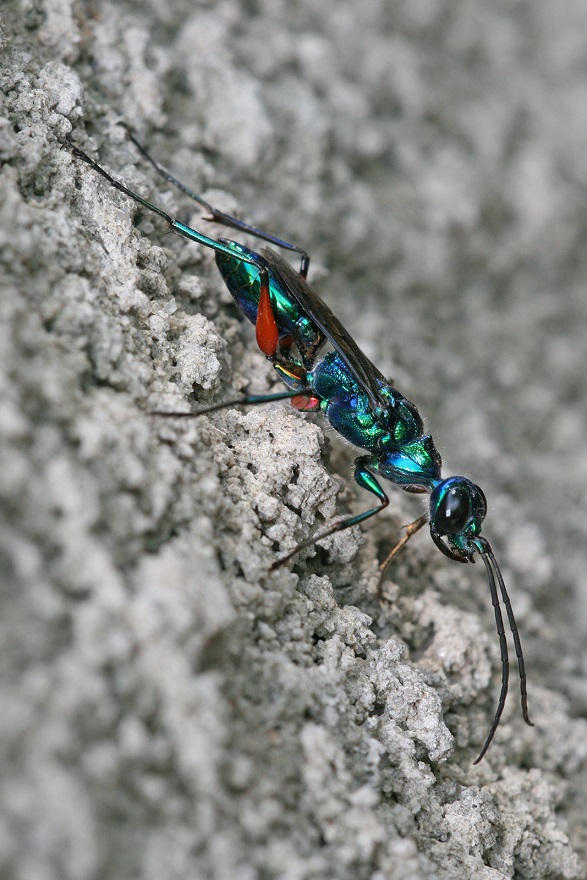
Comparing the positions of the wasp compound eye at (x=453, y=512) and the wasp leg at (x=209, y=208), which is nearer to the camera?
the wasp compound eye at (x=453, y=512)

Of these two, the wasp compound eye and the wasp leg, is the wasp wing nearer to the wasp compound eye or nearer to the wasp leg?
the wasp leg

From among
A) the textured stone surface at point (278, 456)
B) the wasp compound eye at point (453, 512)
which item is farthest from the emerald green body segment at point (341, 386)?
the textured stone surface at point (278, 456)

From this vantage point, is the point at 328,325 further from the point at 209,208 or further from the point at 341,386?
the point at 209,208

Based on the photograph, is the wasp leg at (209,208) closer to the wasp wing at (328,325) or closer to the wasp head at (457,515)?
the wasp wing at (328,325)

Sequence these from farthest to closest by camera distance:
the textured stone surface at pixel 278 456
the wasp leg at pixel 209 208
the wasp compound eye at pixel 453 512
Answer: the wasp leg at pixel 209 208
the wasp compound eye at pixel 453 512
the textured stone surface at pixel 278 456

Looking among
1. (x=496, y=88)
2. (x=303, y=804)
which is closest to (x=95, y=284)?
(x=303, y=804)

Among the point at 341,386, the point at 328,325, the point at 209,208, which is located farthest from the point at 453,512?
the point at 209,208

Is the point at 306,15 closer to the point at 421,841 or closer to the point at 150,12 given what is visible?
the point at 150,12

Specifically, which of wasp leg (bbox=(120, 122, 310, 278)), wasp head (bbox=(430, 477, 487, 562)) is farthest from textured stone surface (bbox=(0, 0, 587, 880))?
wasp head (bbox=(430, 477, 487, 562))
